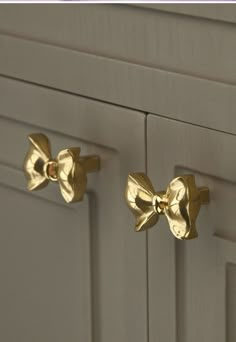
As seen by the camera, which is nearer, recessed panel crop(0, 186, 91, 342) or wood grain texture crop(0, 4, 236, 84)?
wood grain texture crop(0, 4, 236, 84)

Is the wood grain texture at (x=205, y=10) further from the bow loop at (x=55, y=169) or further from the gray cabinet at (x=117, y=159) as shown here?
the bow loop at (x=55, y=169)

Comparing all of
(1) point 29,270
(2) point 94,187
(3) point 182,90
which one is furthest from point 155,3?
(1) point 29,270

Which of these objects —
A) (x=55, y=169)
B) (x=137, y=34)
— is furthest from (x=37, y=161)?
(x=137, y=34)

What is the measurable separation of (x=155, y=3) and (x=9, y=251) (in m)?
0.29

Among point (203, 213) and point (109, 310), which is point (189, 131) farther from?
point (109, 310)

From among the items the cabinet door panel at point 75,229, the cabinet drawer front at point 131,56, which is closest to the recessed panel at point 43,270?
the cabinet door panel at point 75,229

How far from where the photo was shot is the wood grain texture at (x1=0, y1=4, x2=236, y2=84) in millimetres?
643

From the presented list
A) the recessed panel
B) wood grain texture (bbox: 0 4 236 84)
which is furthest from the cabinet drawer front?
the recessed panel

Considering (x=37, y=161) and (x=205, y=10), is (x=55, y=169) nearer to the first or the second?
(x=37, y=161)

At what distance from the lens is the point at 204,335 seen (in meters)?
0.71

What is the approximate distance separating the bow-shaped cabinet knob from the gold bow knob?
0.06 m

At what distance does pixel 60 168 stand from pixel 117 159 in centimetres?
4

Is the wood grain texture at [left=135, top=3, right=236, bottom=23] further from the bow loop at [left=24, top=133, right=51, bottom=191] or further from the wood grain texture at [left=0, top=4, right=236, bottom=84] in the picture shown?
the bow loop at [left=24, top=133, right=51, bottom=191]

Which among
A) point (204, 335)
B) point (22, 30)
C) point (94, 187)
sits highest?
point (22, 30)
